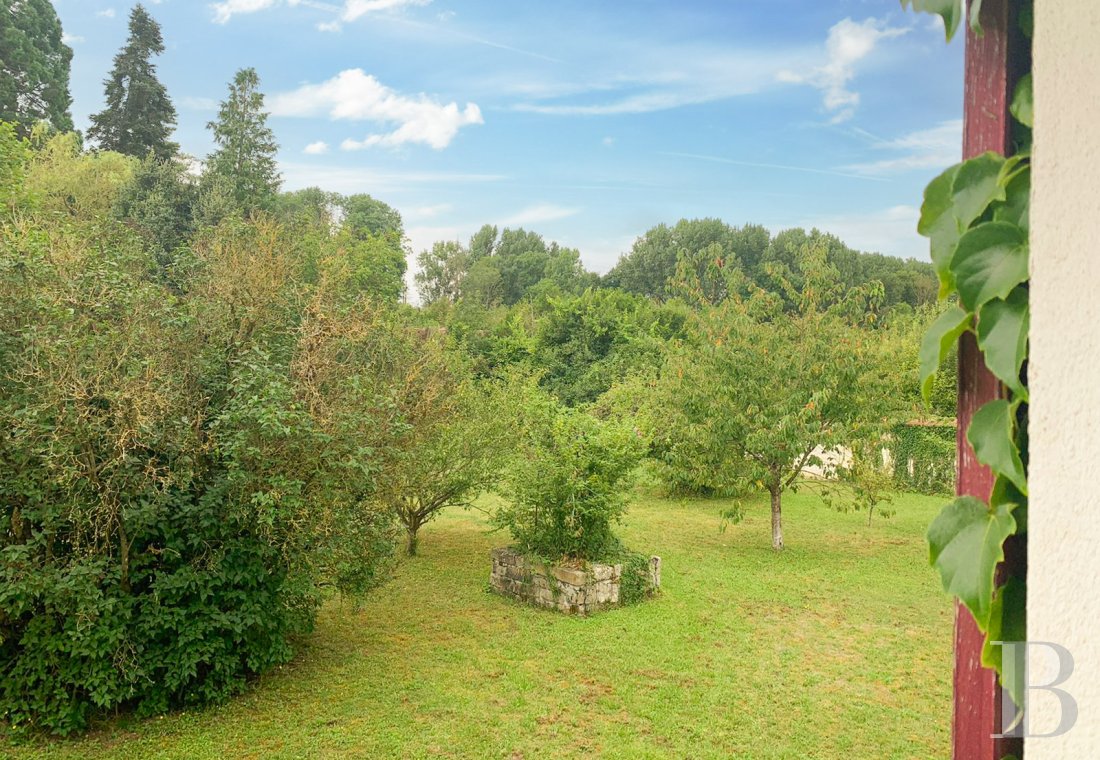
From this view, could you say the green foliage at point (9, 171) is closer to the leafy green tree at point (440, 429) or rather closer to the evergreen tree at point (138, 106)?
the leafy green tree at point (440, 429)

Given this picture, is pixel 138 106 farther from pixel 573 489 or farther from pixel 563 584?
pixel 563 584

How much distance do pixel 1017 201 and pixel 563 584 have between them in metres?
8.05

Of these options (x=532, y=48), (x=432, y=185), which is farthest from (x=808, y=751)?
(x=432, y=185)

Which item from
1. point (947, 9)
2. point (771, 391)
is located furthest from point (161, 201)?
point (947, 9)

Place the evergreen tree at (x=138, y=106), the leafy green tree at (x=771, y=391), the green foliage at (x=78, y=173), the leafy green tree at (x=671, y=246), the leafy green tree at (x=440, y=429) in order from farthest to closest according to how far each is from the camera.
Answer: the leafy green tree at (x=671, y=246)
the evergreen tree at (x=138, y=106)
the green foliage at (x=78, y=173)
the leafy green tree at (x=771, y=391)
the leafy green tree at (x=440, y=429)

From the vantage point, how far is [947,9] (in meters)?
0.76

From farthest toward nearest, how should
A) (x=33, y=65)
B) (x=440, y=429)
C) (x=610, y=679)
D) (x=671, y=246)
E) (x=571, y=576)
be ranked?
1. (x=671, y=246)
2. (x=33, y=65)
3. (x=440, y=429)
4. (x=571, y=576)
5. (x=610, y=679)

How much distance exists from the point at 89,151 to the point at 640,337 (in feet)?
79.3

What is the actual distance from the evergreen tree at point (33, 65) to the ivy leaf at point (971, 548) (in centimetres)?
3393

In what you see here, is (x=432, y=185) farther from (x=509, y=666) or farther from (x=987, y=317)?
(x=987, y=317)

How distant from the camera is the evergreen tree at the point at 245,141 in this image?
25.2 metres

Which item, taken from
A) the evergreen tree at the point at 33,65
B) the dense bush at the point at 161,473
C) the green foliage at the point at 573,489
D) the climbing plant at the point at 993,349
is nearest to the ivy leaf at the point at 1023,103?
the climbing plant at the point at 993,349

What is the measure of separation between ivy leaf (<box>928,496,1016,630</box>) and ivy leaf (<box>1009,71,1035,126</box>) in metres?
0.36

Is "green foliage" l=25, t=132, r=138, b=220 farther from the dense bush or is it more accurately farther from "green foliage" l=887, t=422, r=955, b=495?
"green foliage" l=887, t=422, r=955, b=495
